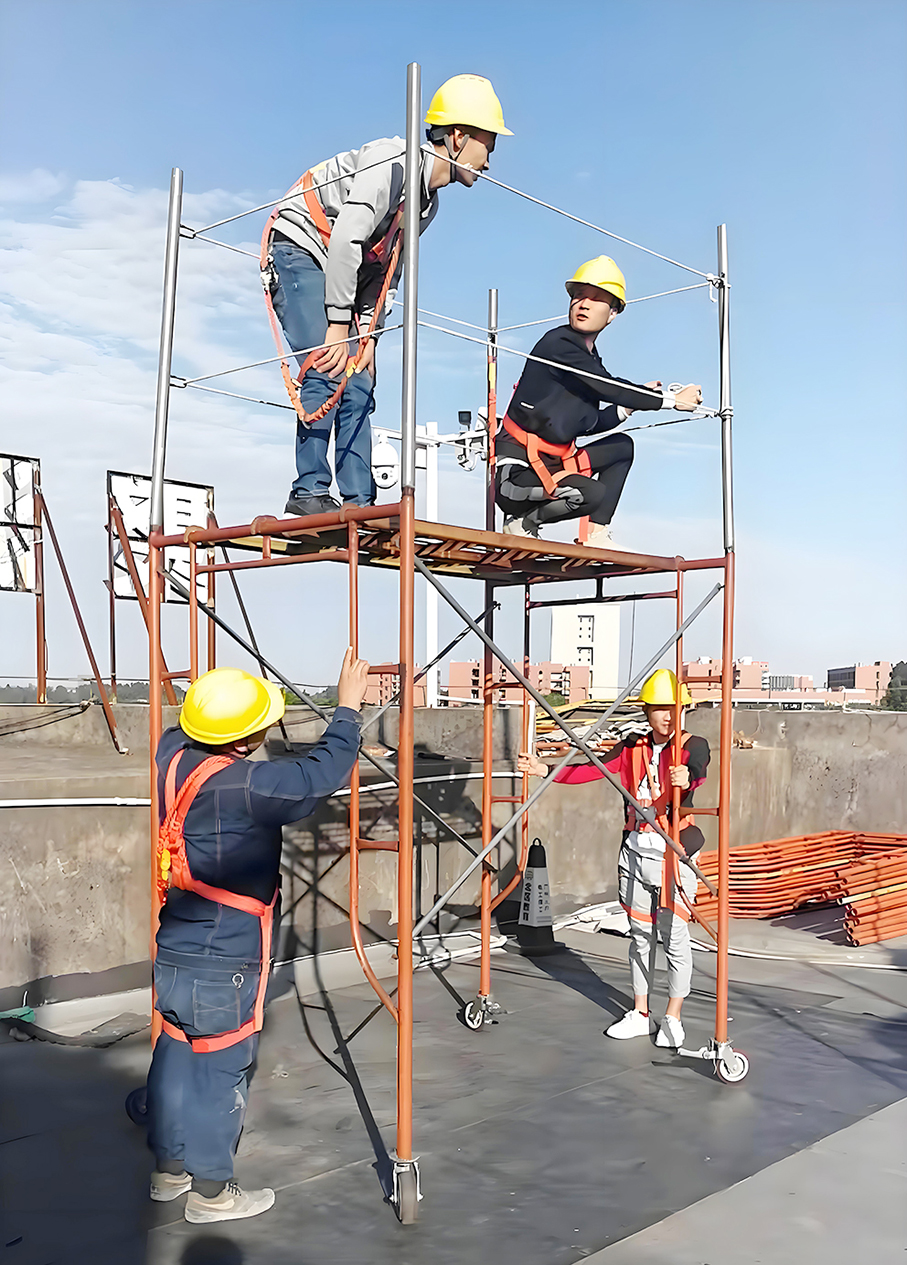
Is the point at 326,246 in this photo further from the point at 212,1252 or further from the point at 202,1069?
the point at 212,1252

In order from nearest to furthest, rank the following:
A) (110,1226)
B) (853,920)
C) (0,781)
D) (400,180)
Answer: (110,1226) < (400,180) < (0,781) < (853,920)

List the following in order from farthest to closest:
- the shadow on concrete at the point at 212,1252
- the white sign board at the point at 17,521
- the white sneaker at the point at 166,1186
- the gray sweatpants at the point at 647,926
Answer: the white sign board at the point at 17,521
the gray sweatpants at the point at 647,926
the white sneaker at the point at 166,1186
the shadow on concrete at the point at 212,1252

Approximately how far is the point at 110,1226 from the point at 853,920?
7.16 m

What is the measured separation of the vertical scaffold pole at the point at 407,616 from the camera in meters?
4.43

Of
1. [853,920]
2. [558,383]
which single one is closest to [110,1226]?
[558,383]

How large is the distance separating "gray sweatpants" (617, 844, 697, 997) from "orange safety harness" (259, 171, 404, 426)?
306 cm

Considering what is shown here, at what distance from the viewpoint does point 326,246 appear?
6043 mm

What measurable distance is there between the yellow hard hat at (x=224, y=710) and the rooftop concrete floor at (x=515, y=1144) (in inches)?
71.9

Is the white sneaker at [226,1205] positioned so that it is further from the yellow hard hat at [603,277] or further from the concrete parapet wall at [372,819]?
the yellow hard hat at [603,277]

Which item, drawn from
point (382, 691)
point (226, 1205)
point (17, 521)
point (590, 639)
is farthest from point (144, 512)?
point (590, 639)

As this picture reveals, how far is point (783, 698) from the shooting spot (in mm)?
24016

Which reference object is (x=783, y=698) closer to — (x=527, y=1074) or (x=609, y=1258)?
(x=527, y=1074)

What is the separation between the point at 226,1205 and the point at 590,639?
3180 cm

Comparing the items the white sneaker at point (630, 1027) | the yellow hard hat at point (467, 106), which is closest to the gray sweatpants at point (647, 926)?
the white sneaker at point (630, 1027)
